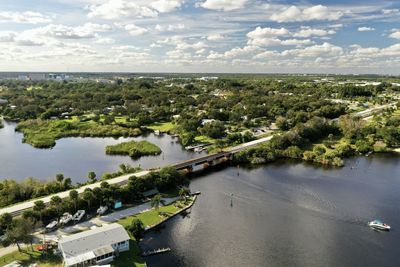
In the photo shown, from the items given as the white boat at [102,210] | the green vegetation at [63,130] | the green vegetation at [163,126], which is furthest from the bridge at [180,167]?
the green vegetation at [63,130]

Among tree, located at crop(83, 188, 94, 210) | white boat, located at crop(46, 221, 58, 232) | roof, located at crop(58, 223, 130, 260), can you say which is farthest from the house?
tree, located at crop(83, 188, 94, 210)

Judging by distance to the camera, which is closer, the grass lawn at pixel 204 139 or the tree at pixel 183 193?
the tree at pixel 183 193

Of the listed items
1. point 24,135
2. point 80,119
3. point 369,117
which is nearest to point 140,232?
point 24,135

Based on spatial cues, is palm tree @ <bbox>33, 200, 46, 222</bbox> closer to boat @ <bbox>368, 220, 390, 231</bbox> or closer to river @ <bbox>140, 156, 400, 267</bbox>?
river @ <bbox>140, 156, 400, 267</bbox>

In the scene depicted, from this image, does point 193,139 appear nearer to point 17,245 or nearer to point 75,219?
point 75,219

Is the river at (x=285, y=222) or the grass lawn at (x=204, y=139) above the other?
the grass lawn at (x=204, y=139)

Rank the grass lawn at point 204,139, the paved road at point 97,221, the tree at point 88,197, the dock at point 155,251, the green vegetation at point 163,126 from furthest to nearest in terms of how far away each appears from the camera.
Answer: the green vegetation at point 163,126 → the grass lawn at point 204,139 → the tree at point 88,197 → the paved road at point 97,221 → the dock at point 155,251

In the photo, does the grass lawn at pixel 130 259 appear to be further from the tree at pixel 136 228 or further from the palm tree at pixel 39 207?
the palm tree at pixel 39 207
